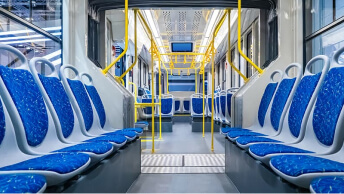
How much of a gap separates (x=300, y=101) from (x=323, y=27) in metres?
1.61

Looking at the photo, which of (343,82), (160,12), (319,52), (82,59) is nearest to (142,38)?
(160,12)

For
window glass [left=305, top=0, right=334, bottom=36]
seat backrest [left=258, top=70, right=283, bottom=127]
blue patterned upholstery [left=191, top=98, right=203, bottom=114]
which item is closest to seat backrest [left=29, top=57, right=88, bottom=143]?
seat backrest [left=258, top=70, right=283, bottom=127]

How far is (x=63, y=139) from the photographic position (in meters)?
2.00

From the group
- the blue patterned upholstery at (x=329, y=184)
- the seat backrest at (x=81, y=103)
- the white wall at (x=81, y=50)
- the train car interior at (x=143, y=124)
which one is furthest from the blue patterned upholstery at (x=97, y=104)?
the blue patterned upholstery at (x=329, y=184)

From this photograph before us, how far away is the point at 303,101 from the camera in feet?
6.67

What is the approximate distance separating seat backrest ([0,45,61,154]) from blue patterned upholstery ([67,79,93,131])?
0.66 metres

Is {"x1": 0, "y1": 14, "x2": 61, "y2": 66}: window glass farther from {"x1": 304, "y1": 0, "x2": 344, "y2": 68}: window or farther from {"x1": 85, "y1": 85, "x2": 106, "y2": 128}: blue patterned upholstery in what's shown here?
{"x1": 304, "y1": 0, "x2": 344, "y2": 68}: window

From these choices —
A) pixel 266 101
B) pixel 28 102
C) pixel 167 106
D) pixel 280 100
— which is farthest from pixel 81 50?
pixel 167 106

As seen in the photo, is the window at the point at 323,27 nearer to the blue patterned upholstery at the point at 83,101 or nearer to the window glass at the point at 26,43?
the blue patterned upholstery at the point at 83,101

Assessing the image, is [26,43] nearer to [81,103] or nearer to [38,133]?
[81,103]

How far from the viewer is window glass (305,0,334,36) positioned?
3408 mm

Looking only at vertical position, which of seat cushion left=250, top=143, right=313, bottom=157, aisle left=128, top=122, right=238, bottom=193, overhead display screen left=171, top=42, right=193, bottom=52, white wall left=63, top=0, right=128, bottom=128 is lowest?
aisle left=128, top=122, right=238, bottom=193

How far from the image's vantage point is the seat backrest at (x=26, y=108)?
4.84ft

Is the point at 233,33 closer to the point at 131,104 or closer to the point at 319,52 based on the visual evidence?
the point at 319,52
